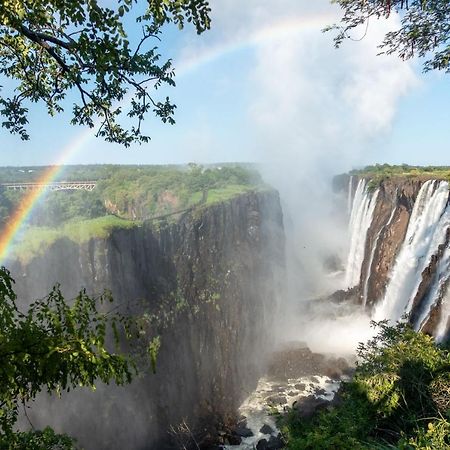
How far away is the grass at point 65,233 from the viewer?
1552 cm

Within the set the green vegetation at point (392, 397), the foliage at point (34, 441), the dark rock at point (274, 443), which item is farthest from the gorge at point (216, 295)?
the foliage at point (34, 441)

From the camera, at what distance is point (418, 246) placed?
2452 cm

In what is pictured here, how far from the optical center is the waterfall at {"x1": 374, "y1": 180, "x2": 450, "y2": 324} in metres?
21.9

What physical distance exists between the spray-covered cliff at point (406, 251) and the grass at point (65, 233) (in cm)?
1537

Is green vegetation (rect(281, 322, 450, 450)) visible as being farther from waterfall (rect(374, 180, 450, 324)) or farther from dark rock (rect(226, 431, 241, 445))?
waterfall (rect(374, 180, 450, 324))

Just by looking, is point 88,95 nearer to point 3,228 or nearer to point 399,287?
point 3,228

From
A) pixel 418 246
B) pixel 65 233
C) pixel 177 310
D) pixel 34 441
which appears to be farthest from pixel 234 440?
pixel 34 441

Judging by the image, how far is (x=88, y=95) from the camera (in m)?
5.43

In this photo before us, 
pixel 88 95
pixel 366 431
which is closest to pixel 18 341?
pixel 88 95

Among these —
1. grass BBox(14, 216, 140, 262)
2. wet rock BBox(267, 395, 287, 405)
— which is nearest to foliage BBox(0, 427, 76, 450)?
grass BBox(14, 216, 140, 262)

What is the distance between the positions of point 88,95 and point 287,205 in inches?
3060

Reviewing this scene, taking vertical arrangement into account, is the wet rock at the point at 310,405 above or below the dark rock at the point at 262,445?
above

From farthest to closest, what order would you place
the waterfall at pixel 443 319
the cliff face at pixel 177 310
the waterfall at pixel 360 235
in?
the waterfall at pixel 360 235
the cliff face at pixel 177 310
the waterfall at pixel 443 319

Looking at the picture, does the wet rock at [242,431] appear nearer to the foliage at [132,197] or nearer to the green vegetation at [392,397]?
the green vegetation at [392,397]
